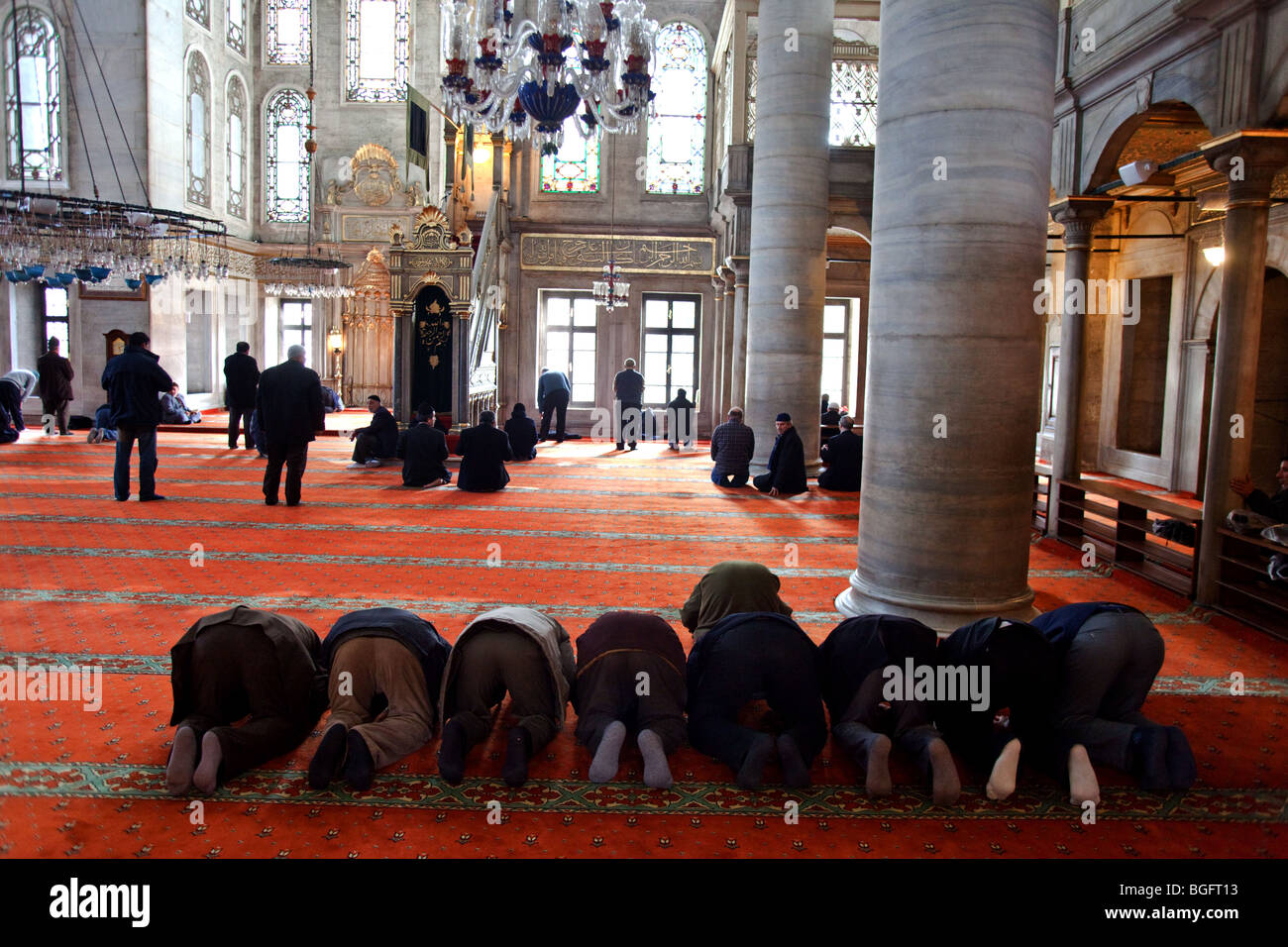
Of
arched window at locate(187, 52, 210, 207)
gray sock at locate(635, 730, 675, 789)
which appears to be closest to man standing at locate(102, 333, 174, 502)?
gray sock at locate(635, 730, 675, 789)

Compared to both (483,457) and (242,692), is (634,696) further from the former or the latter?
(483,457)

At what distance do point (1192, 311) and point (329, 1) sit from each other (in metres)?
16.8

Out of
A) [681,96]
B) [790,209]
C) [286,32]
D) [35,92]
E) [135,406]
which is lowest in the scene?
[135,406]

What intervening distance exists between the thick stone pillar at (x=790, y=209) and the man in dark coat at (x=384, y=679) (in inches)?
271

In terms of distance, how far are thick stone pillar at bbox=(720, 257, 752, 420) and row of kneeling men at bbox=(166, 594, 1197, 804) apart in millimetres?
8386

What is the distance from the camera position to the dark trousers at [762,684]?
9.37ft

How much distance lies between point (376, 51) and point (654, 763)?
1938 centimetres

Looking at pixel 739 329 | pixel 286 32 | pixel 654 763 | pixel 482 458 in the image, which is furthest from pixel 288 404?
pixel 286 32

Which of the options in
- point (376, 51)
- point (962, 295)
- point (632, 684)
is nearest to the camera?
point (632, 684)

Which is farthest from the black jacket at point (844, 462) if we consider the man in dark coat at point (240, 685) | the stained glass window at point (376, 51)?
the stained glass window at point (376, 51)

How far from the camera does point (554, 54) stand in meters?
6.87
